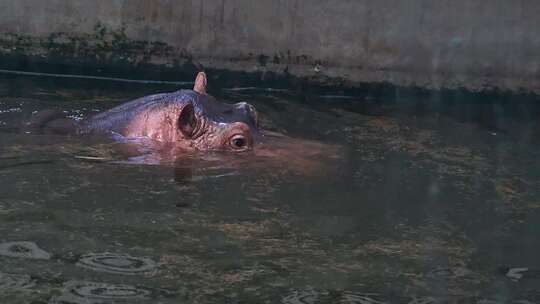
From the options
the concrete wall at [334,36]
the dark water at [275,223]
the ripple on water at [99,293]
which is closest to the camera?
the ripple on water at [99,293]

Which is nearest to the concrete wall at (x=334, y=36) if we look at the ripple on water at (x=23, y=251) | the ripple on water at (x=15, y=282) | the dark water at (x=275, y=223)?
the dark water at (x=275, y=223)

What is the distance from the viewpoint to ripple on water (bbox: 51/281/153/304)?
13.0 ft

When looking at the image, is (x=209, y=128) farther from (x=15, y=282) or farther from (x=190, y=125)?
(x=15, y=282)

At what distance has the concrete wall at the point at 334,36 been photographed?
9172mm

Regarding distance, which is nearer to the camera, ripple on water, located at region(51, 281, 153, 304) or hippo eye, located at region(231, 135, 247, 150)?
ripple on water, located at region(51, 281, 153, 304)

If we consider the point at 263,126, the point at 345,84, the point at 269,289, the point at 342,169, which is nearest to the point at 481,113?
the point at 345,84

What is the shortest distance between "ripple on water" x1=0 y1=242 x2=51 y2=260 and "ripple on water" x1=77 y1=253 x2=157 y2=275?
17 centimetres

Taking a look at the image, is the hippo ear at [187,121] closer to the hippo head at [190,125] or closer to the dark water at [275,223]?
the hippo head at [190,125]

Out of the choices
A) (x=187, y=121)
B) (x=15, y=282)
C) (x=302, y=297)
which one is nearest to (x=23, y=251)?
(x=15, y=282)

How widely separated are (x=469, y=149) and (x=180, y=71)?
119 inches

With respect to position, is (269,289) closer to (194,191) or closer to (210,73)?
(194,191)

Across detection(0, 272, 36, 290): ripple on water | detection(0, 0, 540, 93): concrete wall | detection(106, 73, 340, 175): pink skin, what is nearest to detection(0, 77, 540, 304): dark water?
detection(0, 272, 36, 290): ripple on water

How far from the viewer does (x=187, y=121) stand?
20.6ft

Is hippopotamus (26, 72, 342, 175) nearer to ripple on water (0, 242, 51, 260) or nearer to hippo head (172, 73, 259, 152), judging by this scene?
hippo head (172, 73, 259, 152)
